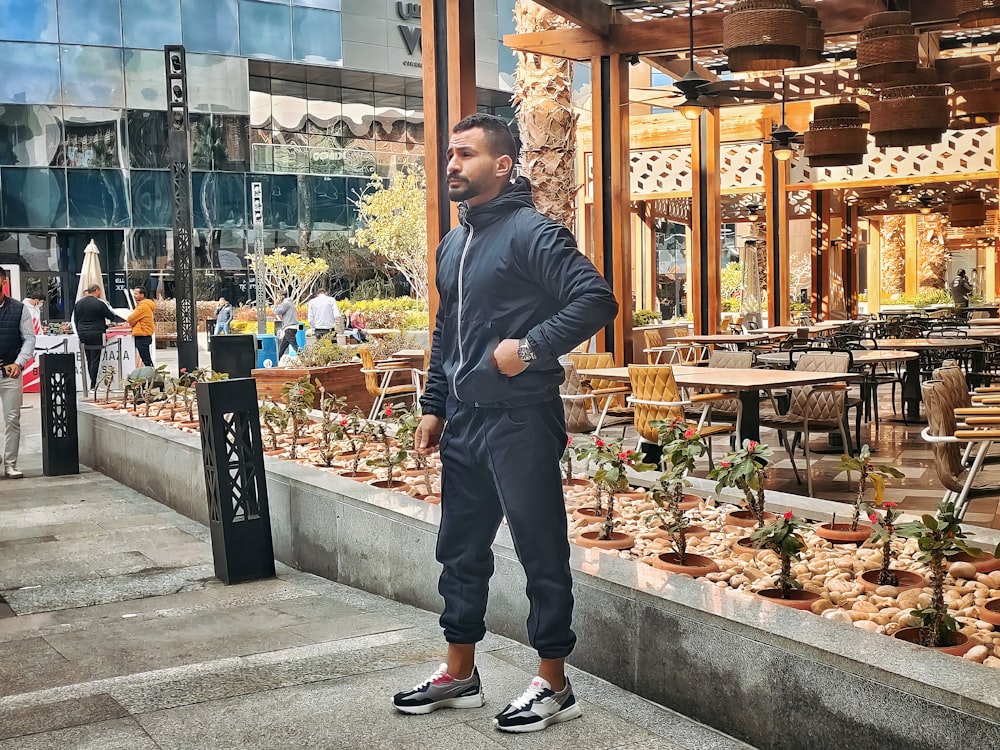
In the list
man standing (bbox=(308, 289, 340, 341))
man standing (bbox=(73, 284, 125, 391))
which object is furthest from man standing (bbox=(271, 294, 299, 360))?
man standing (bbox=(73, 284, 125, 391))

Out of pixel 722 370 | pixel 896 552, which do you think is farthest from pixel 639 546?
pixel 722 370

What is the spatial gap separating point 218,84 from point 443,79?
24.8 m

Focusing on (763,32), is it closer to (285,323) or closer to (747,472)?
(747,472)

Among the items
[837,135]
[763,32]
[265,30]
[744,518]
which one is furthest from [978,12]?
[265,30]

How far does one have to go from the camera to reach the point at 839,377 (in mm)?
6664

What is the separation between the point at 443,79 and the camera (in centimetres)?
839

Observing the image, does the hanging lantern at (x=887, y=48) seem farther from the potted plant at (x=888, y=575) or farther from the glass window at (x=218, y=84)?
the glass window at (x=218, y=84)

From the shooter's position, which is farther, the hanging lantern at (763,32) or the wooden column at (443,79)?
the wooden column at (443,79)

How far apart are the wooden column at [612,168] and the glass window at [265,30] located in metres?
22.0

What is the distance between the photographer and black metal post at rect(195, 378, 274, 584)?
17.1 feet

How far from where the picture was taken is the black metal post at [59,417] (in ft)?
29.9

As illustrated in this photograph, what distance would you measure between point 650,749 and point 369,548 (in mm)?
2174

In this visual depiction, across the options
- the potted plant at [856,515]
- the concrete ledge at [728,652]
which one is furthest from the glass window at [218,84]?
the potted plant at [856,515]

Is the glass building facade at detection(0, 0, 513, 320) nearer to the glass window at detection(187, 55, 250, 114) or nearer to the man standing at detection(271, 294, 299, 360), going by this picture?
the glass window at detection(187, 55, 250, 114)
